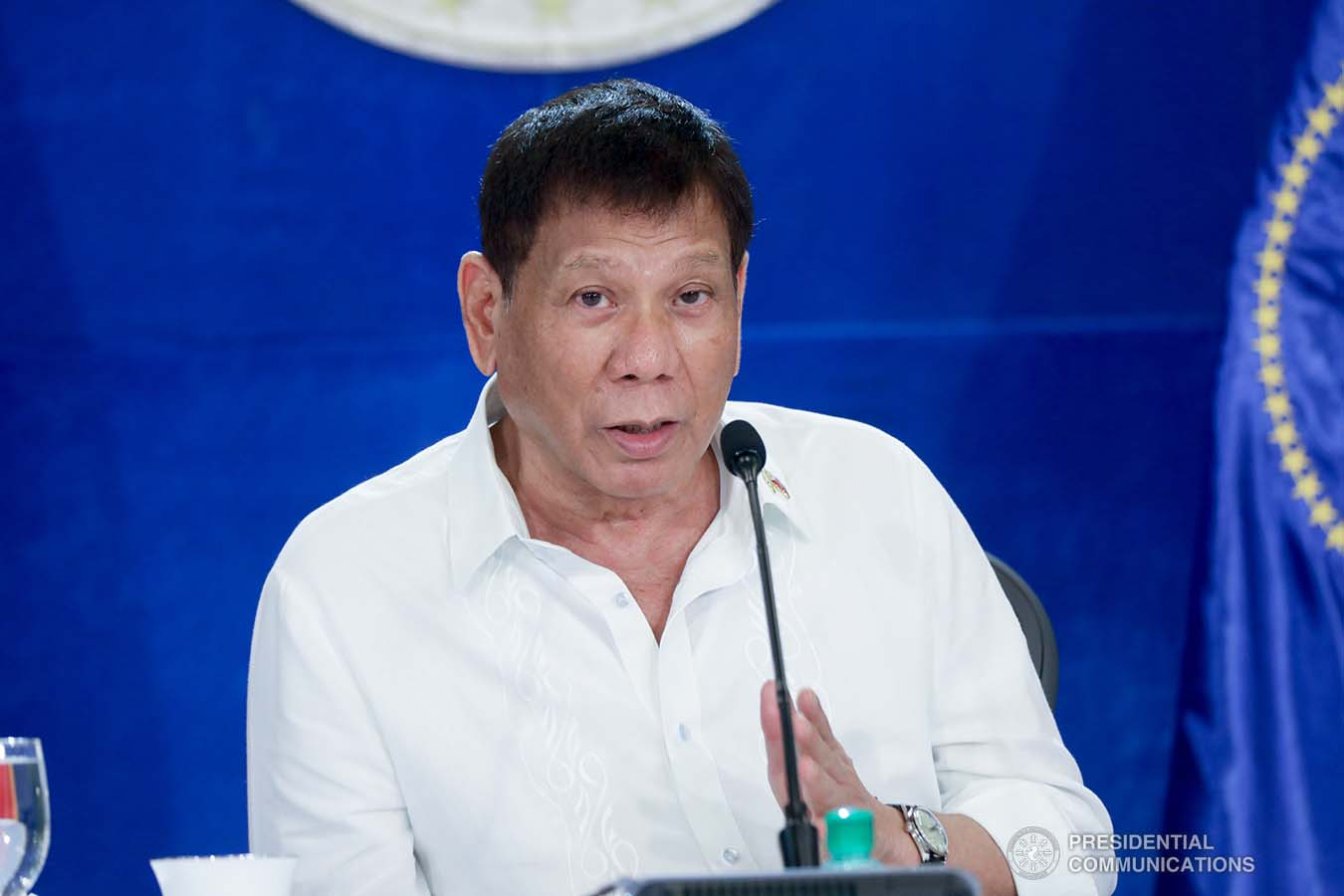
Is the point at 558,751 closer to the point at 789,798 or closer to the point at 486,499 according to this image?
the point at 486,499

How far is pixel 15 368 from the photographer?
276 cm

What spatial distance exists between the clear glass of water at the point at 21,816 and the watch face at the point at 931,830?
2.60 feet

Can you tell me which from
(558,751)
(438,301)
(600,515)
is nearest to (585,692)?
(558,751)

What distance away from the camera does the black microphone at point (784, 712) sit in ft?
3.96

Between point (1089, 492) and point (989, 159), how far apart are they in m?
0.63

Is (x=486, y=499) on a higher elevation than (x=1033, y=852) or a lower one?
higher

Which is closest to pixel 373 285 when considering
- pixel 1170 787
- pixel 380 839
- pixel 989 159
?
pixel 989 159

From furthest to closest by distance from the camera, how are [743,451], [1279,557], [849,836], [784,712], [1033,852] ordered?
1. [1279,557]
2. [1033,852]
3. [743,451]
4. [784,712]
5. [849,836]

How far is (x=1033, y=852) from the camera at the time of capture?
1.73m

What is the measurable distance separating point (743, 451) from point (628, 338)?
11.5 inches

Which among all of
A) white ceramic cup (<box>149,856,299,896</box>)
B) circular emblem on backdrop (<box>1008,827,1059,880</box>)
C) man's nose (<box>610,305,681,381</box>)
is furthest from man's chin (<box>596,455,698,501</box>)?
white ceramic cup (<box>149,856,299,896</box>)

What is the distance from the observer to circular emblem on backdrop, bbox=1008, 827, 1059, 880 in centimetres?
171

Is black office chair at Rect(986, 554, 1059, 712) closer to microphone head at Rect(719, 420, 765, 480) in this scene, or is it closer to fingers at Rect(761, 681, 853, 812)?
microphone head at Rect(719, 420, 765, 480)

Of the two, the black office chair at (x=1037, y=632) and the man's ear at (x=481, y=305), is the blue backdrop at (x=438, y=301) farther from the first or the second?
the man's ear at (x=481, y=305)
